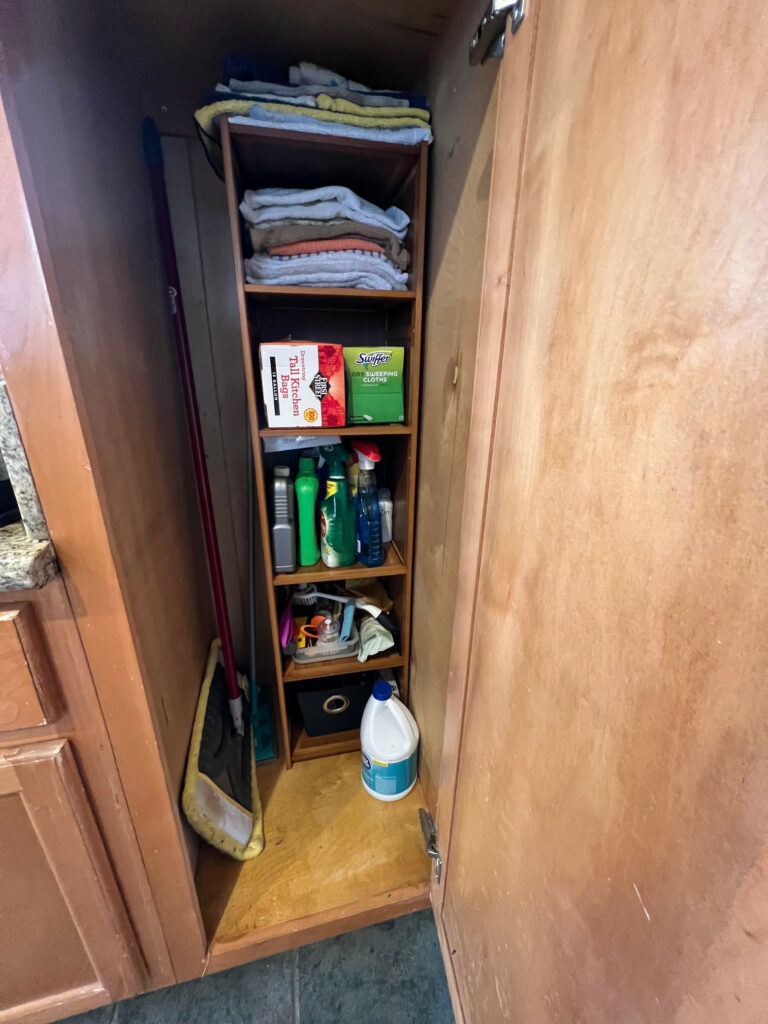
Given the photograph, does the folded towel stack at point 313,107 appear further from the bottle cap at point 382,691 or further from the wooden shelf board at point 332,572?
the bottle cap at point 382,691

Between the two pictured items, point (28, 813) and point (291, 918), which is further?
point (291, 918)

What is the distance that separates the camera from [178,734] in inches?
35.1

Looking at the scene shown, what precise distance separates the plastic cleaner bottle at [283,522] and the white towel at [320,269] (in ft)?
1.53

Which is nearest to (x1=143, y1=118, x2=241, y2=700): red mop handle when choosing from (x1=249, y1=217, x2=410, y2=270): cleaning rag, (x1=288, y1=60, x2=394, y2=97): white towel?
(x1=249, y1=217, x2=410, y2=270): cleaning rag

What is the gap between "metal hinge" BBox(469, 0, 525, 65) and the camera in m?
0.48

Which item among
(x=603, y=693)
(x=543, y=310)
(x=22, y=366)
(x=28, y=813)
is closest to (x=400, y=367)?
(x=543, y=310)

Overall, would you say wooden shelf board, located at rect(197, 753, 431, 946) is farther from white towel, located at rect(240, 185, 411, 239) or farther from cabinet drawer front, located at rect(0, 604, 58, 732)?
white towel, located at rect(240, 185, 411, 239)

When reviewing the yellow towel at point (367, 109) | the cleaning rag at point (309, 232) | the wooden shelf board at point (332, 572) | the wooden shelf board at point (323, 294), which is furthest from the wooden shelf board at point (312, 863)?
the yellow towel at point (367, 109)

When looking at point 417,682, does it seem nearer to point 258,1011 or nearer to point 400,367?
point 258,1011

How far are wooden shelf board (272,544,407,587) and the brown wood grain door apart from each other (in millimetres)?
655

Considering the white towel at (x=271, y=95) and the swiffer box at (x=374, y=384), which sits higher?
the white towel at (x=271, y=95)

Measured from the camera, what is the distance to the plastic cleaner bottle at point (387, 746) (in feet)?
4.00

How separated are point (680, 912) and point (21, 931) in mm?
1083

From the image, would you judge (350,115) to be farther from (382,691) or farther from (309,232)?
(382,691)
